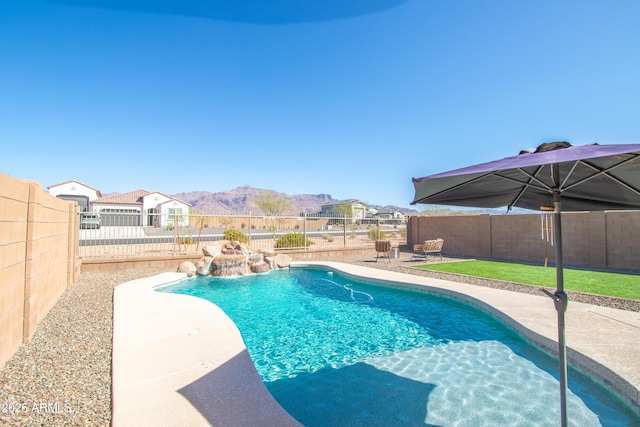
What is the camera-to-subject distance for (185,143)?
32.8 m

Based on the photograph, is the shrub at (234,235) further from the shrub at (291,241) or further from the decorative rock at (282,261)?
the decorative rock at (282,261)

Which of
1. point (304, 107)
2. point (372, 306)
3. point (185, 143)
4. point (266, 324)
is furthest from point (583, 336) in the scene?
point (185, 143)

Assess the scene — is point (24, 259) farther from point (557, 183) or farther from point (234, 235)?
point (234, 235)

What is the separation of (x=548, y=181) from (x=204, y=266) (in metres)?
9.89

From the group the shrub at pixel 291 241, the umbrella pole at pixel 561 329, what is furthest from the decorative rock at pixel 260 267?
the umbrella pole at pixel 561 329

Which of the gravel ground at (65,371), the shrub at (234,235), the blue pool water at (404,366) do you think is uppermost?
the shrub at (234,235)

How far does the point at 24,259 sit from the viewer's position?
12.2 ft

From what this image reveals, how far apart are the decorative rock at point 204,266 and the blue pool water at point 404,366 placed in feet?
10.8

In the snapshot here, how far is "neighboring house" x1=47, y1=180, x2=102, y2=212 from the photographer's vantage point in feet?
94.1

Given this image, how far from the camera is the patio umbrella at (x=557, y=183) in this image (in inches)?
70.6

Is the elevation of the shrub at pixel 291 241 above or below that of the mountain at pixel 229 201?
below

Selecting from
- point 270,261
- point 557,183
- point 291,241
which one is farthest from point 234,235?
point 557,183

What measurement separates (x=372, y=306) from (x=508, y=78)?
8827mm

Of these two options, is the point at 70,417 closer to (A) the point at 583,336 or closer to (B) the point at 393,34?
(A) the point at 583,336
